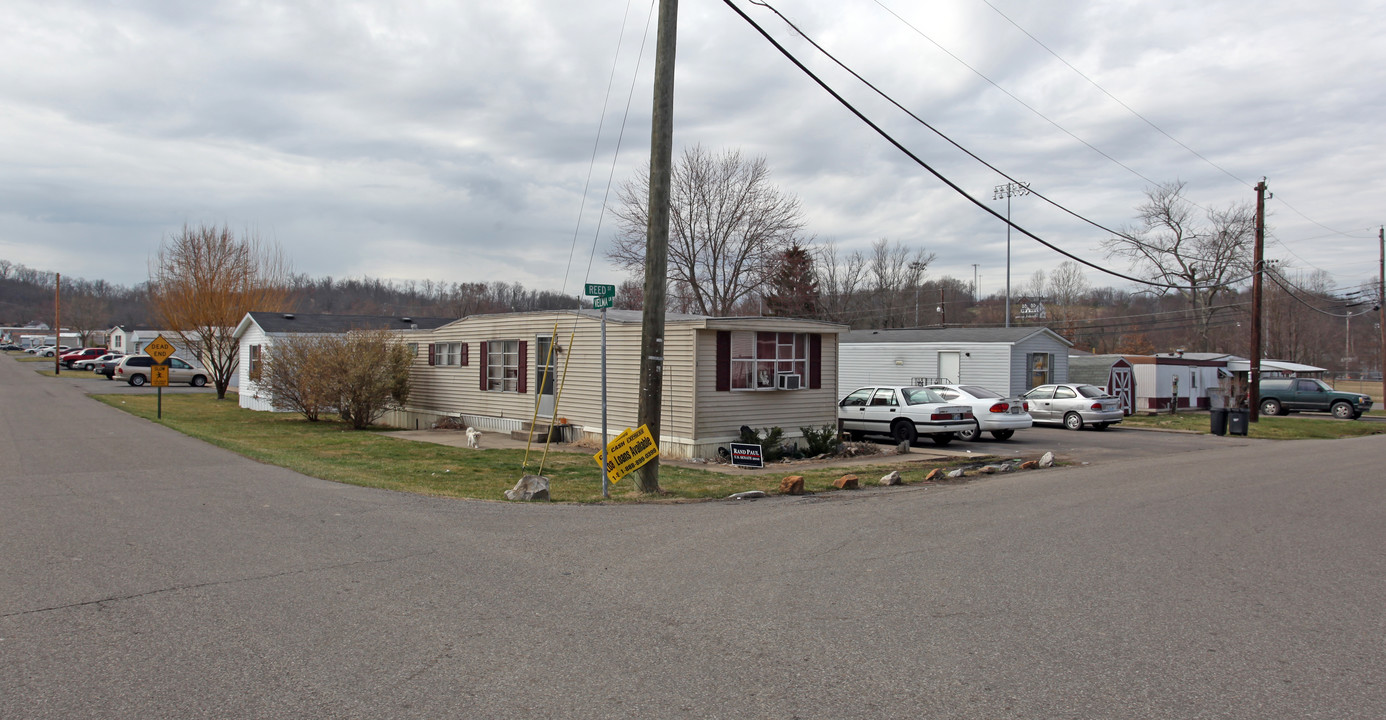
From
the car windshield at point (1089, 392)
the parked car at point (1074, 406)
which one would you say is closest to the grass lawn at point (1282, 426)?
the parked car at point (1074, 406)

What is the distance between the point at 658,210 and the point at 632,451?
317 cm

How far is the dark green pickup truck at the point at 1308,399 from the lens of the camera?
34.8 metres

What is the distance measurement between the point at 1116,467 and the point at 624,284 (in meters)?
40.2

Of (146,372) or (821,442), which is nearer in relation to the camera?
(821,442)

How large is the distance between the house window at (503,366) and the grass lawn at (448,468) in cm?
340

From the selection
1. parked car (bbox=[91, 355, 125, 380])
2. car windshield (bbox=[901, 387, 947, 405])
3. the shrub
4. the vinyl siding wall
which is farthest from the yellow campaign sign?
parked car (bbox=[91, 355, 125, 380])

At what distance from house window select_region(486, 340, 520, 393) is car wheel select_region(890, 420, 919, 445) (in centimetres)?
970

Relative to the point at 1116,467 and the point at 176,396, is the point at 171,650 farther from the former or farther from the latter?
the point at 176,396

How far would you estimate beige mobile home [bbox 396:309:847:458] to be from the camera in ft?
55.9

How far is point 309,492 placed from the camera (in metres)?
10.7

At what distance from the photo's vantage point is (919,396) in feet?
65.7

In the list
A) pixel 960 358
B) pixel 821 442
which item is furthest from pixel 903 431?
pixel 960 358

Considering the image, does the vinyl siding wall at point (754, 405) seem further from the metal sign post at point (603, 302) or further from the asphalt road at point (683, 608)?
the asphalt road at point (683, 608)

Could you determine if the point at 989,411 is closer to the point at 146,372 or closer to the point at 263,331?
the point at 263,331
